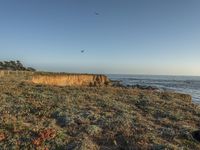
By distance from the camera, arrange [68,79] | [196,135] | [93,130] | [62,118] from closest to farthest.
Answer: [93,130], [196,135], [62,118], [68,79]

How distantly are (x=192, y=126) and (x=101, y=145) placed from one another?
21.0 ft

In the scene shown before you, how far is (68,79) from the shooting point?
205 feet

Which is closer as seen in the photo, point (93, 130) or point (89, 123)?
point (93, 130)

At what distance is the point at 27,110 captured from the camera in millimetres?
16922

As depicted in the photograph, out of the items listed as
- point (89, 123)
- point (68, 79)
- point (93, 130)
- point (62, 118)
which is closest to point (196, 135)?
point (93, 130)

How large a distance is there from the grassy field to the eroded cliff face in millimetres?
26054

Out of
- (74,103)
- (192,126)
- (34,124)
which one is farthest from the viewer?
(74,103)

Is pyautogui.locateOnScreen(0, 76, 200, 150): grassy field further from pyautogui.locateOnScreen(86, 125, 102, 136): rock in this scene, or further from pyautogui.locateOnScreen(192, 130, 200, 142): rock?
pyautogui.locateOnScreen(192, 130, 200, 142): rock

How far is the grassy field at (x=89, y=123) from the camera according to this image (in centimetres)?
1268

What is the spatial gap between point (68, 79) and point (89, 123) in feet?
156

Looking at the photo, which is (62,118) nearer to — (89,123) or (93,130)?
(89,123)

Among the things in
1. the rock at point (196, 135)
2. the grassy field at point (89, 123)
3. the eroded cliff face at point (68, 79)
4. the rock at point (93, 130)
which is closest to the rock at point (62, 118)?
the grassy field at point (89, 123)

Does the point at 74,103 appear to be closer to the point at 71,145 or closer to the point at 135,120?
the point at 135,120

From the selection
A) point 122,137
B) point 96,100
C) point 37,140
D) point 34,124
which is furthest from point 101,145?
point 96,100
